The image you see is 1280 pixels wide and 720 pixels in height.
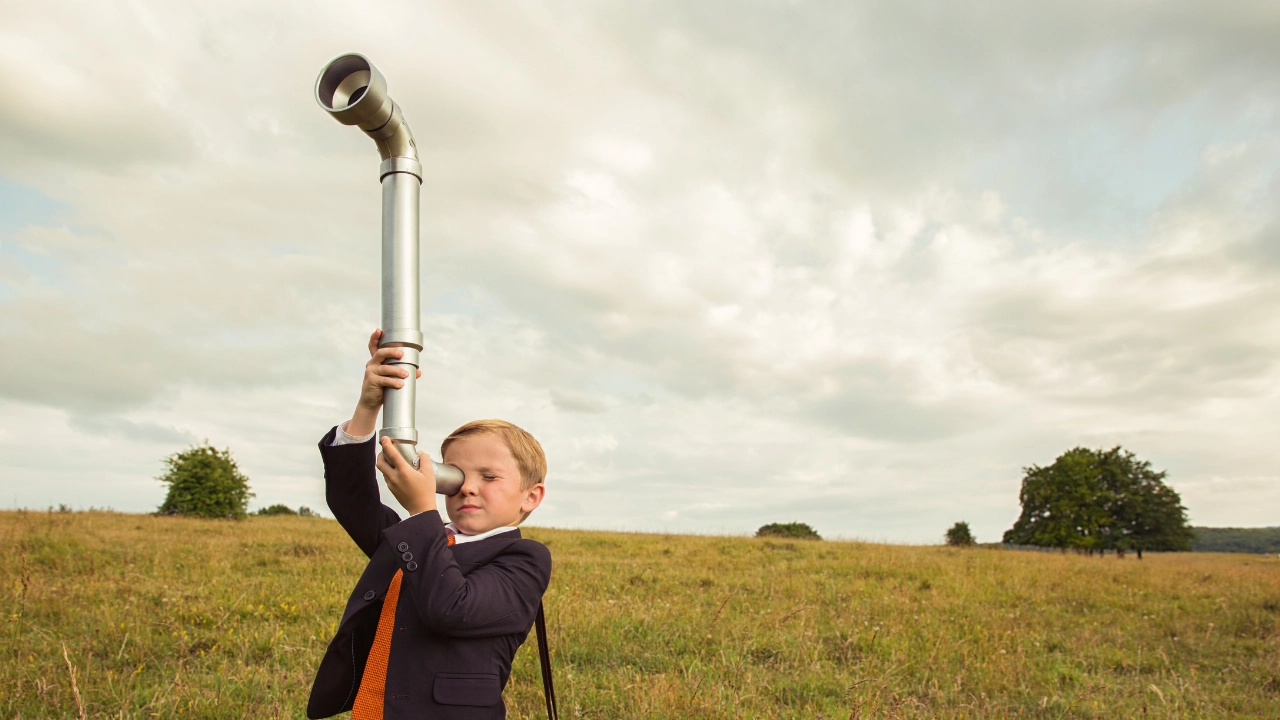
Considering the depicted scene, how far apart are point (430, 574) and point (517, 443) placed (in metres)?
0.58

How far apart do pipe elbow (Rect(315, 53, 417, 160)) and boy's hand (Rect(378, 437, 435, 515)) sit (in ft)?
3.23

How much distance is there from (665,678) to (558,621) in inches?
94.2

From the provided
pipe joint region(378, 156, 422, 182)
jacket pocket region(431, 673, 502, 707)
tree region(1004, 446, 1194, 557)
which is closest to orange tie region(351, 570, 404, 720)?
jacket pocket region(431, 673, 502, 707)

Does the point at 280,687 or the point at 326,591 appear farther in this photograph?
the point at 326,591

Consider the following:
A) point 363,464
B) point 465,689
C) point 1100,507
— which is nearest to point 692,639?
point 465,689

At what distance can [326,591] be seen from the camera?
930cm

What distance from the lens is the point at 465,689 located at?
2404 millimetres

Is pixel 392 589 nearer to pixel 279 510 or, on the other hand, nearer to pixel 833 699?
pixel 833 699

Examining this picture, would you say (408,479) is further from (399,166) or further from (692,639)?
(692,639)

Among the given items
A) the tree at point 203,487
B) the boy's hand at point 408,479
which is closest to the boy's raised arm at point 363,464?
the boy's hand at point 408,479

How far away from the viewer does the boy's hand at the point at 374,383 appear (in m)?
2.28

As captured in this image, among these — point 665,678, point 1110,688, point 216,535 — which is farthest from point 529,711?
point 216,535

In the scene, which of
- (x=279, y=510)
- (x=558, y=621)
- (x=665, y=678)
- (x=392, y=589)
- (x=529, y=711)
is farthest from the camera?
(x=279, y=510)

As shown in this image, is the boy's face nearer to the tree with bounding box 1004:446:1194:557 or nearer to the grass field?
the grass field
